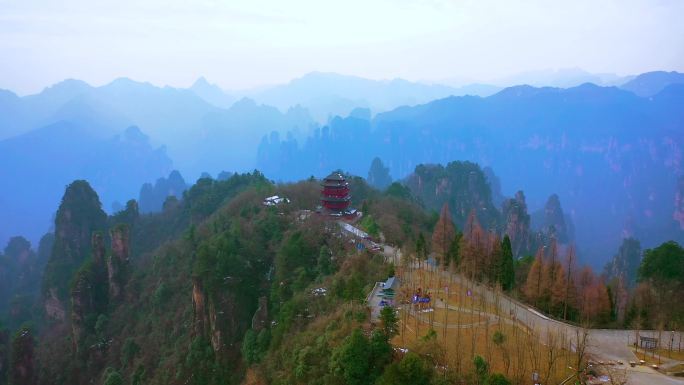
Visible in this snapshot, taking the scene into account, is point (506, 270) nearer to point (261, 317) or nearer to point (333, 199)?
point (261, 317)

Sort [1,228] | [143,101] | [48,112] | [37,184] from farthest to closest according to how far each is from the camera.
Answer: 1. [143,101]
2. [48,112]
3. [37,184]
4. [1,228]

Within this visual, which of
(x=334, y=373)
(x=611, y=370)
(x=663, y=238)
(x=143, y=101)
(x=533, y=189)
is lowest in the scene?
(x=334, y=373)

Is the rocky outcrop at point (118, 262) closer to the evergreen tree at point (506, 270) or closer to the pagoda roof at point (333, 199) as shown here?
the pagoda roof at point (333, 199)

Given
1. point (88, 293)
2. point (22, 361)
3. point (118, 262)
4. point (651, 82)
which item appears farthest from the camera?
point (651, 82)

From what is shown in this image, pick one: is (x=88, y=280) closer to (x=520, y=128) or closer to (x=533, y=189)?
(x=533, y=189)

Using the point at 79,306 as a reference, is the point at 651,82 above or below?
above

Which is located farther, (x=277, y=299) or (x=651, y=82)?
(x=651, y=82)

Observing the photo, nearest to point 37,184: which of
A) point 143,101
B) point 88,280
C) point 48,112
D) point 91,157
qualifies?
point 91,157

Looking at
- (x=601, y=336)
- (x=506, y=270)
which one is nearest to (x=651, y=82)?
(x=506, y=270)
